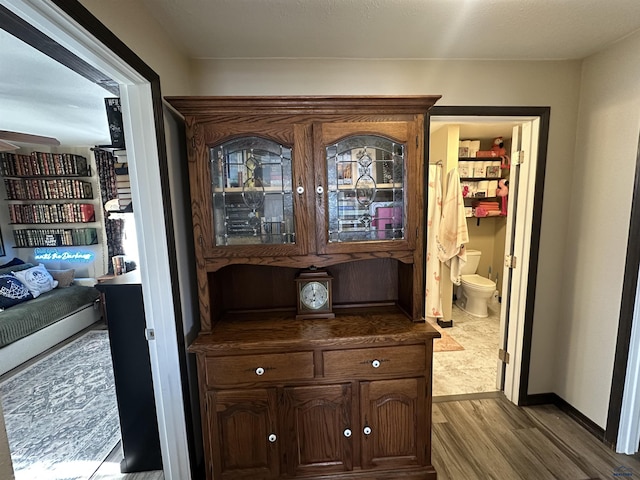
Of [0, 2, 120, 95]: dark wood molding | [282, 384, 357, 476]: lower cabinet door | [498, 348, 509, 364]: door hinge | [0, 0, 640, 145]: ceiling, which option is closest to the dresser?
[282, 384, 357, 476]: lower cabinet door

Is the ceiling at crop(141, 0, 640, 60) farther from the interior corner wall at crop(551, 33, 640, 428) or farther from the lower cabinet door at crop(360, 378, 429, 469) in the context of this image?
the lower cabinet door at crop(360, 378, 429, 469)

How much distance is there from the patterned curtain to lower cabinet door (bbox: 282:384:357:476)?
389 cm

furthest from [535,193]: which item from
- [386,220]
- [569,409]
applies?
[569,409]

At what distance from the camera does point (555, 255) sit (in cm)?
207

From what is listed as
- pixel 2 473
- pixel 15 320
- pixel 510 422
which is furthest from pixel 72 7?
pixel 15 320

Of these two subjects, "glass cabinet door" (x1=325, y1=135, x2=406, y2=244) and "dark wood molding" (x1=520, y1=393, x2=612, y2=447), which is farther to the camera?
"dark wood molding" (x1=520, y1=393, x2=612, y2=447)

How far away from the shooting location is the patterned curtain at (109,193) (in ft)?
13.4

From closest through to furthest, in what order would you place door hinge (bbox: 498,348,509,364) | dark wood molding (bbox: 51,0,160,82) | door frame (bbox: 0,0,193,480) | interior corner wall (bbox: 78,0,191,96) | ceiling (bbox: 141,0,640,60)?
1. dark wood molding (bbox: 51,0,160,82)
2. interior corner wall (bbox: 78,0,191,96)
3. door frame (bbox: 0,0,193,480)
4. ceiling (bbox: 141,0,640,60)
5. door hinge (bbox: 498,348,509,364)

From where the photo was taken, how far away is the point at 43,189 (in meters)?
3.97

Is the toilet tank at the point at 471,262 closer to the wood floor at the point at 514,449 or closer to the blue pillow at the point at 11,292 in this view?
the wood floor at the point at 514,449

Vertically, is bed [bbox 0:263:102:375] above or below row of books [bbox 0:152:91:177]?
below

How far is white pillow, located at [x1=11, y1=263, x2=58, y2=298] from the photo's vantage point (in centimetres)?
360

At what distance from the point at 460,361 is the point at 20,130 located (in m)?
5.36

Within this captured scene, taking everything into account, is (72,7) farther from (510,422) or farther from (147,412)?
(510,422)
